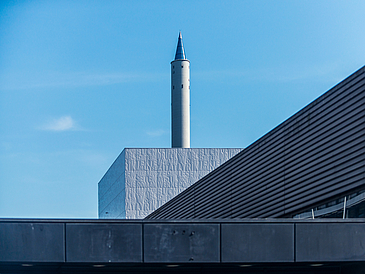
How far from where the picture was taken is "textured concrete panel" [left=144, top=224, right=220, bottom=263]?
1112cm

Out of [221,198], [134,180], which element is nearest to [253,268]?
[221,198]

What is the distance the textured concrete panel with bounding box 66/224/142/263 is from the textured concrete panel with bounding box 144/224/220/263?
235 mm

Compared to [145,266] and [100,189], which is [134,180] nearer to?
[100,189]

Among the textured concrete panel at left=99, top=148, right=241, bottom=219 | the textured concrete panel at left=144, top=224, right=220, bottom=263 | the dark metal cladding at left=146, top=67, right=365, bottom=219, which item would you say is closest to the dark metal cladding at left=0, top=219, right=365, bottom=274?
the textured concrete panel at left=144, top=224, right=220, bottom=263

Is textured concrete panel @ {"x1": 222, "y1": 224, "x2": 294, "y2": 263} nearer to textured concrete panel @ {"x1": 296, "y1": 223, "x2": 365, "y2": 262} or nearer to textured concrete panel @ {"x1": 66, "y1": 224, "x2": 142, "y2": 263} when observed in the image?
textured concrete panel @ {"x1": 296, "y1": 223, "x2": 365, "y2": 262}

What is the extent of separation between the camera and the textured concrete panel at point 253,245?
11203 mm

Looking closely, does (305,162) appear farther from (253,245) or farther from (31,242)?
(31,242)

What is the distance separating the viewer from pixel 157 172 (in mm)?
58250

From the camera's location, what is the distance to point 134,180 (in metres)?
57.8

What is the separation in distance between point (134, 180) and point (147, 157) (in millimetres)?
2751

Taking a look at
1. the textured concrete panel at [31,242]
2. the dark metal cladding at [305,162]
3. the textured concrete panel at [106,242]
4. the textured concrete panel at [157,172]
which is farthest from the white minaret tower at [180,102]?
the textured concrete panel at [31,242]

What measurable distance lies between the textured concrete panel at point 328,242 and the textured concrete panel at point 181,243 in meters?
1.72

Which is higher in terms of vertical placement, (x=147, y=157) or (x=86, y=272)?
(x=147, y=157)

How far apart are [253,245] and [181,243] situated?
1431 millimetres
